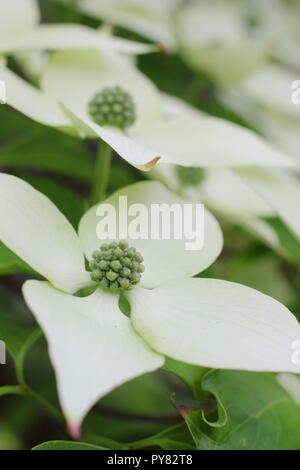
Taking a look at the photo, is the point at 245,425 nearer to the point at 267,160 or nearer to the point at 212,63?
the point at 267,160

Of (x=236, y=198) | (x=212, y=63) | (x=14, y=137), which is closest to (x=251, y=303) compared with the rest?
(x=236, y=198)

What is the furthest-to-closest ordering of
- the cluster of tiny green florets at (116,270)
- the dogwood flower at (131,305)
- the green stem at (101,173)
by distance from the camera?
1. the green stem at (101,173)
2. the cluster of tiny green florets at (116,270)
3. the dogwood flower at (131,305)

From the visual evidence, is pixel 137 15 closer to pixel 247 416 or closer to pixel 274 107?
pixel 274 107

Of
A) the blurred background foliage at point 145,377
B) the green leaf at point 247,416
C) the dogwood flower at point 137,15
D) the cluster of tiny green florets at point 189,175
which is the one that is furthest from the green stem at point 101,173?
the dogwood flower at point 137,15

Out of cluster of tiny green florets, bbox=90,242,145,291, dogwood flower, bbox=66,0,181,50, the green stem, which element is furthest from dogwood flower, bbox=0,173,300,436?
dogwood flower, bbox=66,0,181,50

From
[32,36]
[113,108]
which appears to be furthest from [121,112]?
[32,36]

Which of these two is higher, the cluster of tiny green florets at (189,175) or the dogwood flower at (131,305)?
the dogwood flower at (131,305)

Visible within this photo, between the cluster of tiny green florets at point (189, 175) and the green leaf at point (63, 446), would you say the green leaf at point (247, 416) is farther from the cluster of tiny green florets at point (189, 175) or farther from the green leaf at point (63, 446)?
the cluster of tiny green florets at point (189, 175)
